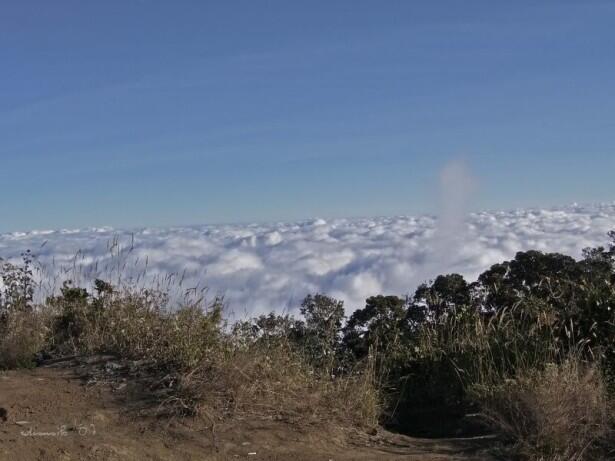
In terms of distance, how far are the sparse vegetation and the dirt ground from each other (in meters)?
0.25

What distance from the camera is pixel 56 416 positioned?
592 cm

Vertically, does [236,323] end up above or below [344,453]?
above

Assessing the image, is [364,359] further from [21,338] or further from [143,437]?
[21,338]

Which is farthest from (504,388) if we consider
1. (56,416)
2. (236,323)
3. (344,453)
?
(56,416)

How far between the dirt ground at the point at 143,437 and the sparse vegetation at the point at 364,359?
25cm

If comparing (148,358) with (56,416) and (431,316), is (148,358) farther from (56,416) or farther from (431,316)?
(431,316)

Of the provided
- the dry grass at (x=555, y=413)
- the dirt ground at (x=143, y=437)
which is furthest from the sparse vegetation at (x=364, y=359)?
the dirt ground at (x=143, y=437)

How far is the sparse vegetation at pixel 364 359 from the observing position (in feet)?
19.3

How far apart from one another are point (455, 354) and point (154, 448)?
3891mm

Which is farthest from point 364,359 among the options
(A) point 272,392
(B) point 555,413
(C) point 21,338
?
(C) point 21,338

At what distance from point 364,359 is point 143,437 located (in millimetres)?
2983

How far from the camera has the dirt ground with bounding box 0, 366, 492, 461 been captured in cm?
531

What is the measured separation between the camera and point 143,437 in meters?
5.64

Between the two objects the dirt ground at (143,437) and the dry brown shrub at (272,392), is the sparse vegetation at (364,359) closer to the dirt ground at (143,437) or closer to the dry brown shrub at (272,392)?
the dry brown shrub at (272,392)
